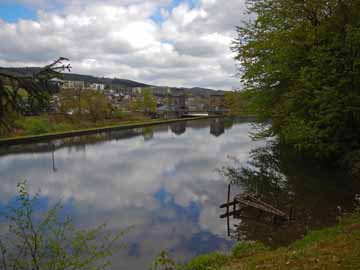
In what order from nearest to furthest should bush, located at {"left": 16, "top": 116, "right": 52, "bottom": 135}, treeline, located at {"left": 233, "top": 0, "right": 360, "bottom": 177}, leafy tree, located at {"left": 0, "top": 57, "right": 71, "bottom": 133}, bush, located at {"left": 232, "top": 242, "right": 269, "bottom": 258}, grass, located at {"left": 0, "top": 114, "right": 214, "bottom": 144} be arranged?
leafy tree, located at {"left": 0, "top": 57, "right": 71, "bottom": 133} → bush, located at {"left": 232, "top": 242, "right": 269, "bottom": 258} → treeline, located at {"left": 233, "top": 0, "right": 360, "bottom": 177} → grass, located at {"left": 0, "top": 114, "right": 214, "bottom": 144} → bush, located at {"left": 16, "top": 116, "right": 52, "bottom": 135}

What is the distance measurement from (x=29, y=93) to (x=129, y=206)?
427 inches

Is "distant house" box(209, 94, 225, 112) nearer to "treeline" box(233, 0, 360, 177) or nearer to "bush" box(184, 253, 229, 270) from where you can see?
"treeline" box(233, 0, 360, 177)

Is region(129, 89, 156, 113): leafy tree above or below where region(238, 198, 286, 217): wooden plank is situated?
above

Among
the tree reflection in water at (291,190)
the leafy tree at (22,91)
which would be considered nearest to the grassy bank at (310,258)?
the tree reflection in water at (291,190)

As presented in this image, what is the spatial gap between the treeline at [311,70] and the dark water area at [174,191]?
2.49 metres

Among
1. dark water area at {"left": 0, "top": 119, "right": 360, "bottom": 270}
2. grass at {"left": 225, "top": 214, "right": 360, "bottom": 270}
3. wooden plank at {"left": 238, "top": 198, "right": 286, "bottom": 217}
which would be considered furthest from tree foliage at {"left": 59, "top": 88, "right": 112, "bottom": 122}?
grass at {"left": 225, "top": 214, "right": 360, "bottom": 270}

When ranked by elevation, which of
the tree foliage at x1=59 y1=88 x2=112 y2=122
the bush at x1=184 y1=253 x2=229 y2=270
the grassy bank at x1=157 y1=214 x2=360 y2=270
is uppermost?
the tree foliage at x1=59 y1=88 x2=112 y2=122

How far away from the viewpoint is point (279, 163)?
21500 mm

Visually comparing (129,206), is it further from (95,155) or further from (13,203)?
(95,155)

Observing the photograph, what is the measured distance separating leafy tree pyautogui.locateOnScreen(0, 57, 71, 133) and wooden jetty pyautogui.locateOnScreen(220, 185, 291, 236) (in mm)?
8866

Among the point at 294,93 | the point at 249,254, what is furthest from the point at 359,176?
the point at 249,254

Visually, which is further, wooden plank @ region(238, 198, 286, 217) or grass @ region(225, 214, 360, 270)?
wooden plank @ region(238, 198, 286, 217)

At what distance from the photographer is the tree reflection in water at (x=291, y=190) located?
1038 centimetres

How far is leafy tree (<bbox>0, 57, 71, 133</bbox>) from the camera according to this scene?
3.72 metres
